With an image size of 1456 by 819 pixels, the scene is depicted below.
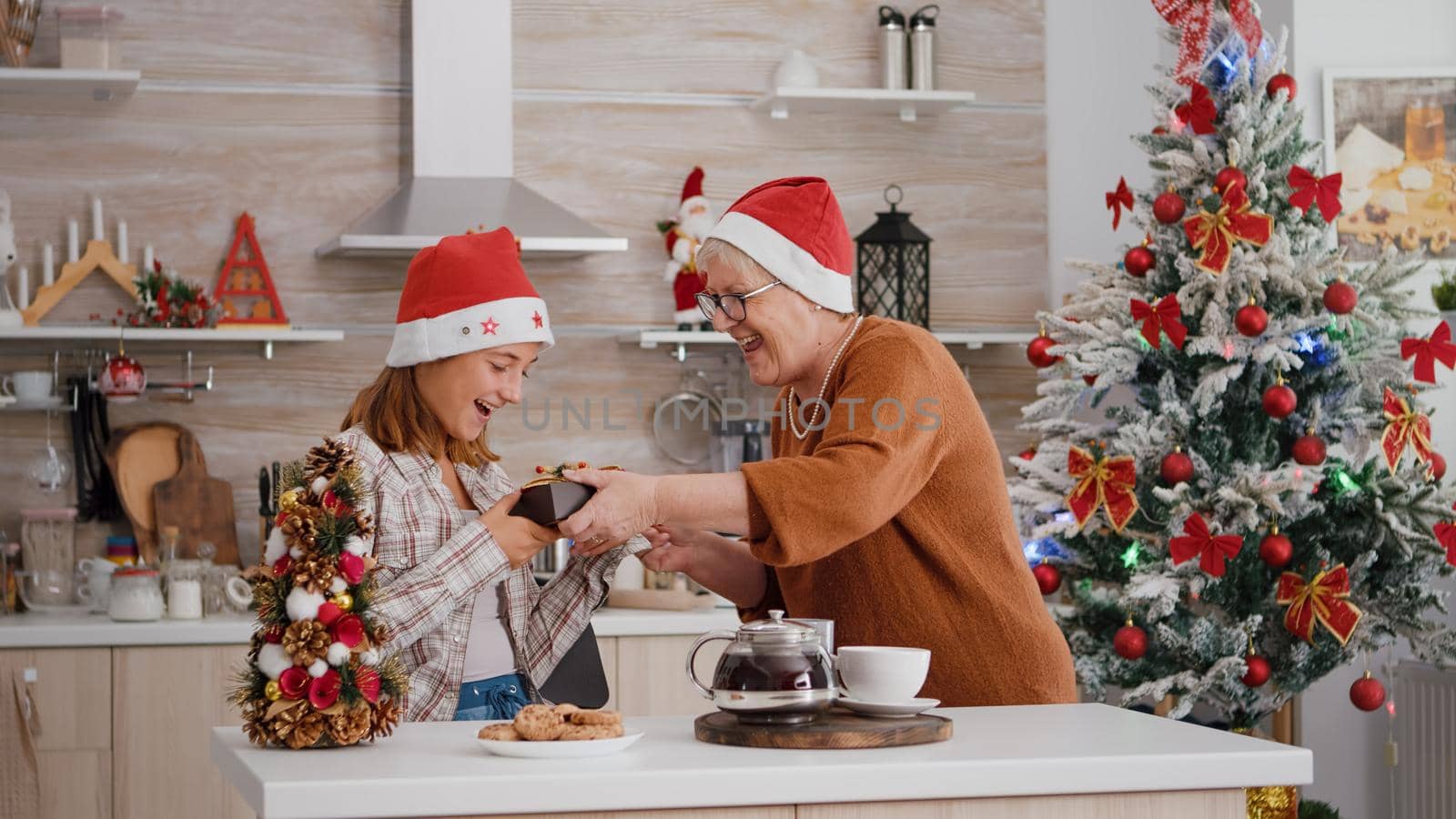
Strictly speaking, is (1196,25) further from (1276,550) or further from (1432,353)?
(1276,550)

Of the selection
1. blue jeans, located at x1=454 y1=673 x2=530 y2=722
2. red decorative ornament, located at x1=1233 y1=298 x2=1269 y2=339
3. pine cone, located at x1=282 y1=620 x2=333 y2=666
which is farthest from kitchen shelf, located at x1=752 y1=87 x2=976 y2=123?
pine cone, located at x1=282 y1=620 x2=333 y2=666

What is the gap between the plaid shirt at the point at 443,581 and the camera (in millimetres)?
1908

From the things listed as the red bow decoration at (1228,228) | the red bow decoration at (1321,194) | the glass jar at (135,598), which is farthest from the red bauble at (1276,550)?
the glass jar at (135,598)

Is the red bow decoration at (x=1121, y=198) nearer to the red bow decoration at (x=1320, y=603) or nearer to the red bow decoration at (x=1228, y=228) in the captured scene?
the red bow decoration at (x=1228, y=228)

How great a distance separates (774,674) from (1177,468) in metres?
1.82

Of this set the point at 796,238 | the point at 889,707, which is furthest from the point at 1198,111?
the point at 889,707

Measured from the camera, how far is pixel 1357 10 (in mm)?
3840

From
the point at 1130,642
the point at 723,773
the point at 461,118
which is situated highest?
the point at 461,118

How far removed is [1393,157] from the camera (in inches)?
149

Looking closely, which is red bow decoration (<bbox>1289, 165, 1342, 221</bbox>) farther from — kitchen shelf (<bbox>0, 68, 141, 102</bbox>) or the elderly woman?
kitchen shelf (<bbox>0, 68, 141, 102</bbox>)

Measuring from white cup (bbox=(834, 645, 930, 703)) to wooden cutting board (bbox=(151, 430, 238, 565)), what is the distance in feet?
8.65

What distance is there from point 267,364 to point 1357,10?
292 centimetres

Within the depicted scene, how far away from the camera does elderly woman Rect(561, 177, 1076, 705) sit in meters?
1.82

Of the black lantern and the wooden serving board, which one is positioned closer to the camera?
the wooden serving board
